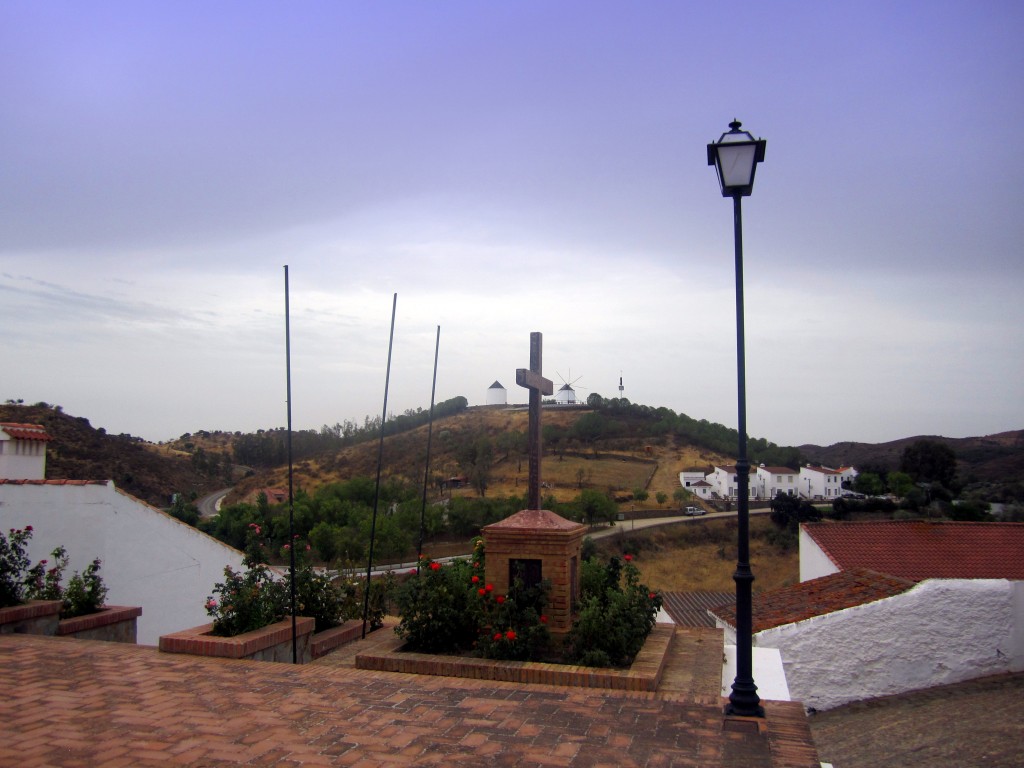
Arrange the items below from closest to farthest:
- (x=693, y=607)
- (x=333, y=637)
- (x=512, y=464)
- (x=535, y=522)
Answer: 1. (x=535, y=522)
2. (x=333, y=637)
3. (x=693, y=607)
4. (x=512, y=464)

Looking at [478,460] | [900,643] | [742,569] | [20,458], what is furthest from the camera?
[478,460]

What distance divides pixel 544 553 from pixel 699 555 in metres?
36.2

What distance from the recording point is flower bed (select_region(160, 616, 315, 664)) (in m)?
6.02

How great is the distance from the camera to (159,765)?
3711 millimetres

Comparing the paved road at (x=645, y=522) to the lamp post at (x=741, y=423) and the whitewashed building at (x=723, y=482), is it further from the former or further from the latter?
the lamp post at (x=741, y=423)

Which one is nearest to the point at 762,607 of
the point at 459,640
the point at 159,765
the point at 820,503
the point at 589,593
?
the point at 589,593

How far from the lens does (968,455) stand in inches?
2569

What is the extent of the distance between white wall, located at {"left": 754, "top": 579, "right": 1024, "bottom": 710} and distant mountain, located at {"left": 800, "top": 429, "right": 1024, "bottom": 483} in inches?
1810

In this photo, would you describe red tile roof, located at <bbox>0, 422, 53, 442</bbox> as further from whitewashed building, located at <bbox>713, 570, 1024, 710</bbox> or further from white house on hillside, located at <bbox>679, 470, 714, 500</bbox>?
white house on hillside, located at <bbox>679, 470, 714, 500</bbox>

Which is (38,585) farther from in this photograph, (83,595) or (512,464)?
(512,464)

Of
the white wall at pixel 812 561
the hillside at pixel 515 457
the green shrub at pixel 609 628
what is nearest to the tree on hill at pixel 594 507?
the hillside at pixel 515 457

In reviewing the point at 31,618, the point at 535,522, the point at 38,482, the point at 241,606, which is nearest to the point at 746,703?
the point at 535,522

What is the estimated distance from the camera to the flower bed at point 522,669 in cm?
548

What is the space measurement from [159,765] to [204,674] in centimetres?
185
